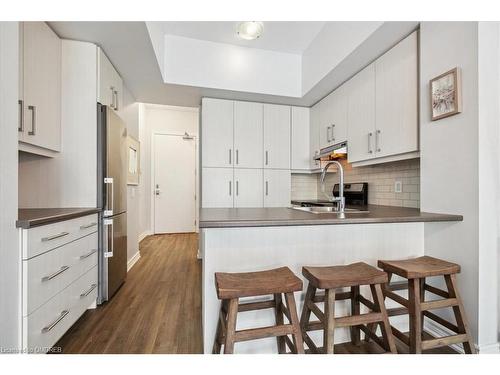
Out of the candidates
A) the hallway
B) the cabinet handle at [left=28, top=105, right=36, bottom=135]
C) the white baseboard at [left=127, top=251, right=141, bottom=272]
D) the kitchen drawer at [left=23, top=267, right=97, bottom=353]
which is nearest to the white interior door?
the white baseboard at [left=127, top=251, right=141, bottom=272]

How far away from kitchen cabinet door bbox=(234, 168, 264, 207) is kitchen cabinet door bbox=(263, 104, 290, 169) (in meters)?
0.22

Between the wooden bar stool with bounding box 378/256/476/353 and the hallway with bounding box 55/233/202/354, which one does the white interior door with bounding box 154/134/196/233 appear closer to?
the hallway with bounding box 55/233/202/354

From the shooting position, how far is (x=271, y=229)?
4.77ft

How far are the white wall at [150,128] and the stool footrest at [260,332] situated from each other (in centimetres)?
423

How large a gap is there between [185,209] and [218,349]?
4.28 m

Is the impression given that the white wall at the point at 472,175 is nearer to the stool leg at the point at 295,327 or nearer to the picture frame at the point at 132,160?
the stool leg at the point at 295,327

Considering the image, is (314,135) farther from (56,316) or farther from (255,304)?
(56,316)

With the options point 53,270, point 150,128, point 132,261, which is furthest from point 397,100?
point 150,128

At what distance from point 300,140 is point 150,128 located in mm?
3371

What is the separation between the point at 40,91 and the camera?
178 cm

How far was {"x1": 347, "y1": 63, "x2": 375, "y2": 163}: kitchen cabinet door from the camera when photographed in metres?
2.21

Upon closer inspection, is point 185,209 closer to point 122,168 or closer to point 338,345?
point 122,168

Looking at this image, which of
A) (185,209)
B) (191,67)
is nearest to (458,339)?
(191,67)

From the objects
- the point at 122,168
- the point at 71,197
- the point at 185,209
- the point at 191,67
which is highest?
the point at 191,67
